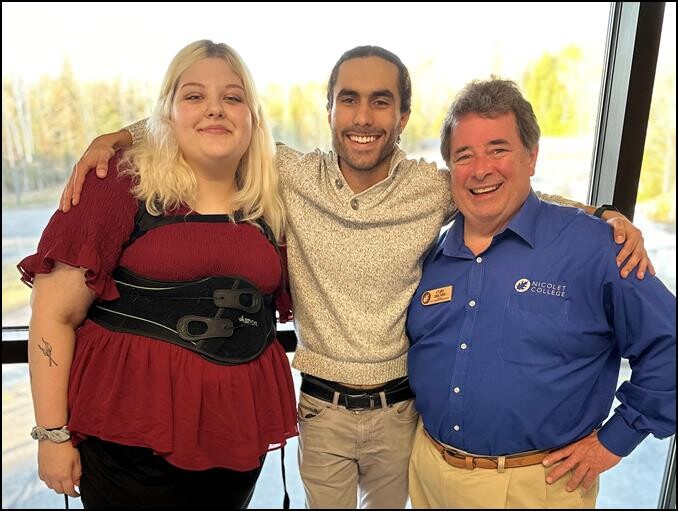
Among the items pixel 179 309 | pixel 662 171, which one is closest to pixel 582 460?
pixel 179 309

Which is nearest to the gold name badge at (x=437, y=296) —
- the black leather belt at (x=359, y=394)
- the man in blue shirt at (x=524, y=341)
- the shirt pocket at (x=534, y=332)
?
the man in blue shirt at (x=524, y=341)

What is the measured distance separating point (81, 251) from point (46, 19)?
3.74 feet

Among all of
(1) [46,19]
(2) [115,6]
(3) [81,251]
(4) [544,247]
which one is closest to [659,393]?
(4) [544,247]

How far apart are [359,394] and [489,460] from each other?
0.41m

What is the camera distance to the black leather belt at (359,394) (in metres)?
1.60

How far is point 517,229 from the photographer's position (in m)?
1.43

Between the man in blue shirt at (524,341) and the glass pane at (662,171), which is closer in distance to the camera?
the man in blue shirt at (524,341)

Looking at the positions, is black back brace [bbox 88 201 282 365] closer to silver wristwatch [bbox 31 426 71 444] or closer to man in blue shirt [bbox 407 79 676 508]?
silver wristwatch [bbox 31 426 71 444]

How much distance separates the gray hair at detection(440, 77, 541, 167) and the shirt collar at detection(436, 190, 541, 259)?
16 cm

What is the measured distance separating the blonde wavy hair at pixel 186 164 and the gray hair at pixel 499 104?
0.57 m

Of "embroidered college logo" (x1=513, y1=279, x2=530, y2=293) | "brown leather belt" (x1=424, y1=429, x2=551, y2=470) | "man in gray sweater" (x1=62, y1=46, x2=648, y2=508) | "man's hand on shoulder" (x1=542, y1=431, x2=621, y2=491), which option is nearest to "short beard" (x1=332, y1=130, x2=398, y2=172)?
"man in gray sweater" (x1=62, y1=46, x2=648, y2=508)

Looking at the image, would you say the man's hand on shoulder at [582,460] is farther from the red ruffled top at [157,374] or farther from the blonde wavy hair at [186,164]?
the blonde wavy hair at [186,164]

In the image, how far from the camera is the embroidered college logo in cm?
142

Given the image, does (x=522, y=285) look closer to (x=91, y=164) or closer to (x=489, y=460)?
(x=489, y=460)
